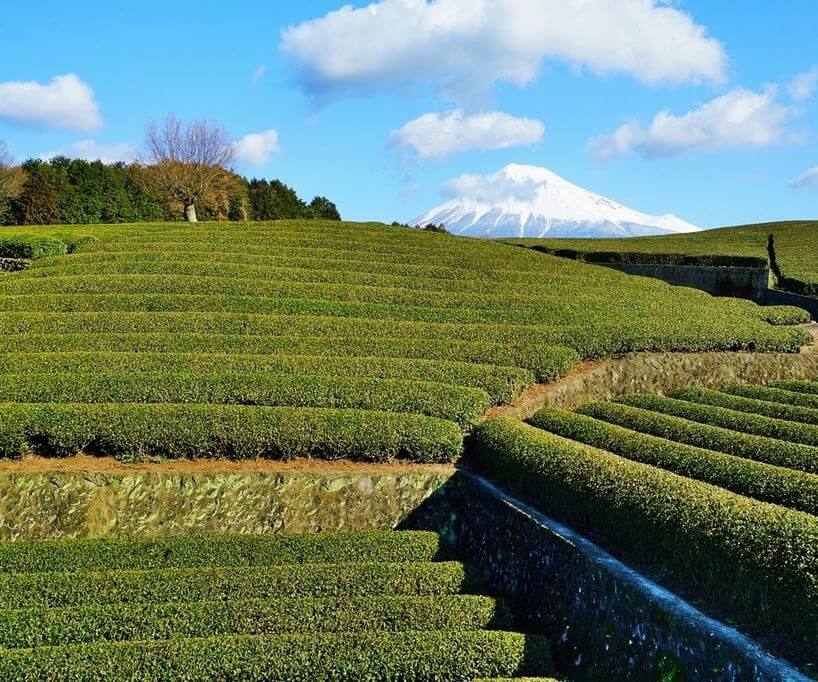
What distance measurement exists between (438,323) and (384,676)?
10.6m

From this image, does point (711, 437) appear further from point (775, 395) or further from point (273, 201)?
point (273, 201)

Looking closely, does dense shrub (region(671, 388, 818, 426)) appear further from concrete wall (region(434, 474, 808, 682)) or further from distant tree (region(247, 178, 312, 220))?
distant tree (region(247, 178, 312, 220))

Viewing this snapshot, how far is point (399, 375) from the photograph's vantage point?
13.3 meters

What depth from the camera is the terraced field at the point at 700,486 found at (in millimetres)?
5953

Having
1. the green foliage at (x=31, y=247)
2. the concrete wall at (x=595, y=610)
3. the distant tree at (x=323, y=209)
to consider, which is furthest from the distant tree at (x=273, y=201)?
the concrete wall at (x=595, y=610)

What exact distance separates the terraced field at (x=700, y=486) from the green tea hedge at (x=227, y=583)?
1.92 meters

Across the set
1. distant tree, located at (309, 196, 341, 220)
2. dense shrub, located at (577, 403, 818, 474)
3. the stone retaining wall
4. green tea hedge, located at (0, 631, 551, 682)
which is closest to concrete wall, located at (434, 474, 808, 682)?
green tea hedge, located at (0, 631, 551, 682)

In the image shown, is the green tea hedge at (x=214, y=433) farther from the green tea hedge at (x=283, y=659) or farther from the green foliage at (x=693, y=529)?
the green tea hedge at (x=283, y=659)

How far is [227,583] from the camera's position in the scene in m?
7.84

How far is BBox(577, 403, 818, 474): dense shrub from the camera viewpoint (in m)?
9.47

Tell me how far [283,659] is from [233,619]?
931mm

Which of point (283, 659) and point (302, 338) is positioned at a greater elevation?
point (302, 338)

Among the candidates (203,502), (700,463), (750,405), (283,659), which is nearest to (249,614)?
(283,659)

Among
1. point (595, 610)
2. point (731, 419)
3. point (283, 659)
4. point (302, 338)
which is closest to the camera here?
point (283, 659)
